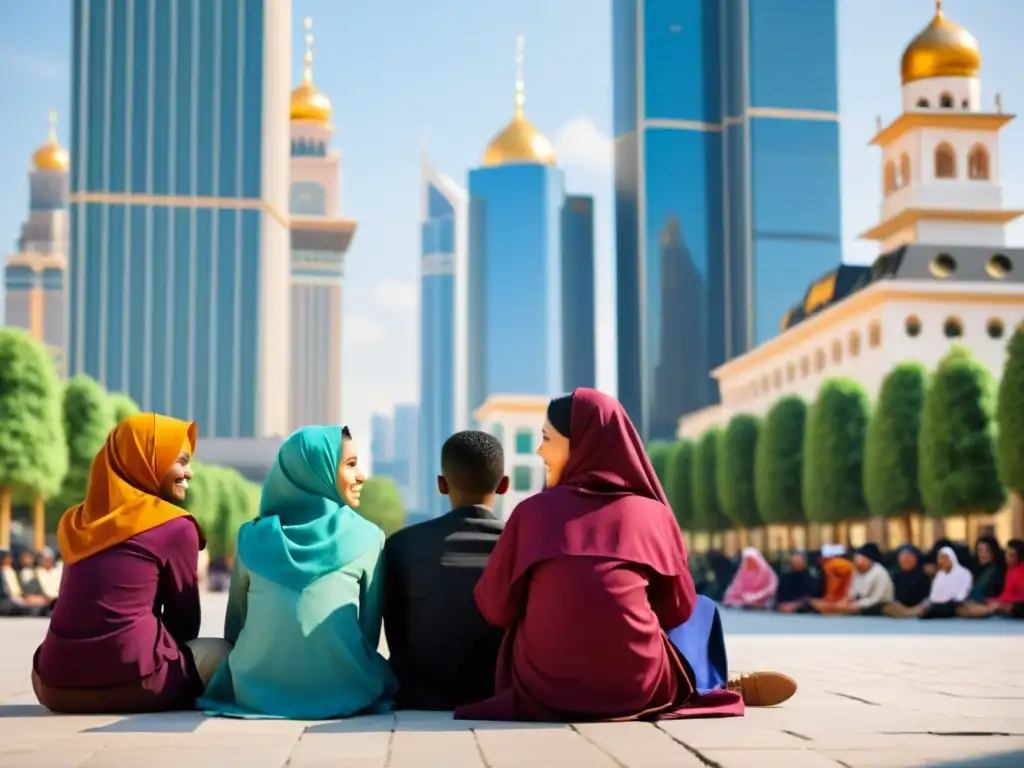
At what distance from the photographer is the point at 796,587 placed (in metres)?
25.0

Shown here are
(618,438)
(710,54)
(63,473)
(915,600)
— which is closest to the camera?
(618,438)

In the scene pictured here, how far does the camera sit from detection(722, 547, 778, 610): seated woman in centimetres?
2683

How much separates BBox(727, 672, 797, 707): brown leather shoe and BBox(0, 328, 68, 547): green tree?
31.6 metres

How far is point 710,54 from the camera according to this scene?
120500mm

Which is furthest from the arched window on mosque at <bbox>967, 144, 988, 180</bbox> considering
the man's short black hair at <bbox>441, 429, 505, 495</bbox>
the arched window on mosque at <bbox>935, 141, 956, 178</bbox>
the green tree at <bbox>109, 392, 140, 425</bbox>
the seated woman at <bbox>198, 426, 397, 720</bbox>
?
the seated woman at <bbox>198, 426, 397, 720</bbox>

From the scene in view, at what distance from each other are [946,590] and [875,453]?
1575 centimetres

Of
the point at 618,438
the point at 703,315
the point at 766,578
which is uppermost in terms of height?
the point at 703,315

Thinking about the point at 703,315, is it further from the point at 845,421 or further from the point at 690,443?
→ the point at 845,421

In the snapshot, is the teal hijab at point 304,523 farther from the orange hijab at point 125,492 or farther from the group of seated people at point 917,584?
the group of seated people at point 917,584

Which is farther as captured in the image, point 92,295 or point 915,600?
point 92,295

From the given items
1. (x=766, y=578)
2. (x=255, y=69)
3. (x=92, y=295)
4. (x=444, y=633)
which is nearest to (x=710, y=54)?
(x=255, y=69)

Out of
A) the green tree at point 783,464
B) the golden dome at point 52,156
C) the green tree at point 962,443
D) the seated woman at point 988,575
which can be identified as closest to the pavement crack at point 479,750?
the seated woman at point 988,575

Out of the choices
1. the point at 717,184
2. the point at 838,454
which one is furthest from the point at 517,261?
the point at 838,454

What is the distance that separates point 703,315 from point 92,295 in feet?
150
